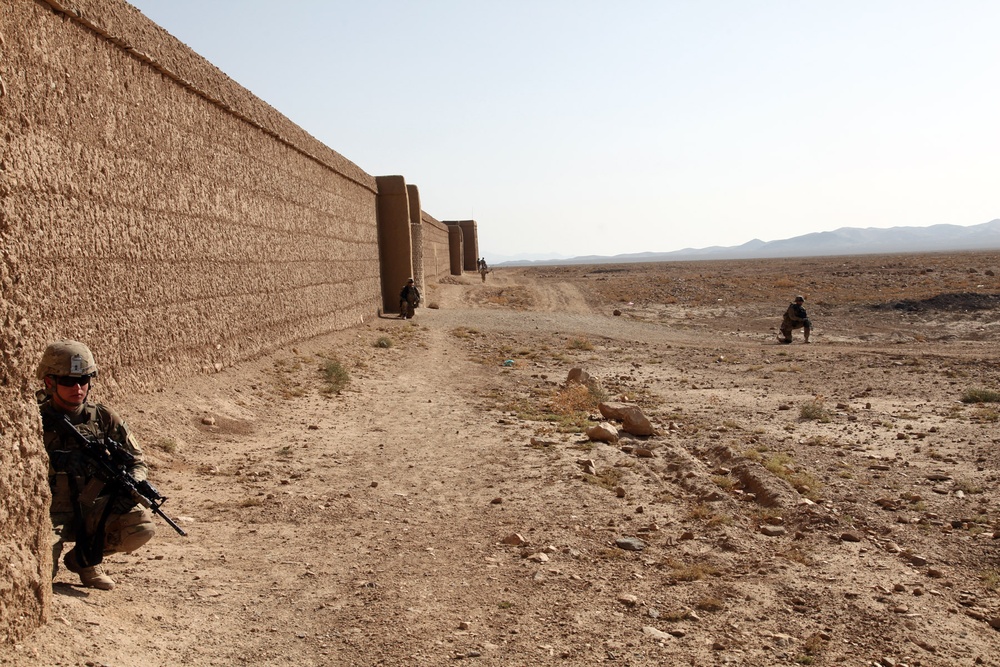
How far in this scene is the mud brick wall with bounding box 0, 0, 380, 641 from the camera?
140 inches

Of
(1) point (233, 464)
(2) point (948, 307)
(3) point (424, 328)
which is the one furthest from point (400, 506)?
(2) point (948, 307)

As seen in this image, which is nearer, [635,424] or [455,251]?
[635,424]

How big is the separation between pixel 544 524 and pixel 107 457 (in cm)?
313

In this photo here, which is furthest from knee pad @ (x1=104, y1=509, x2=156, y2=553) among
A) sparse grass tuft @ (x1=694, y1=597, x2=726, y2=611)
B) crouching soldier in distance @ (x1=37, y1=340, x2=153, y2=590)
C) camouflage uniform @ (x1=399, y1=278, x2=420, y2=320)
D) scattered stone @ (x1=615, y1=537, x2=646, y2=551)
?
camouflage uniform @ (x1=399, y1=278, x2=420, y2=320)

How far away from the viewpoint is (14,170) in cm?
568

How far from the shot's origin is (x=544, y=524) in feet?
20.2

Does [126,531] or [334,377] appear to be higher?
[126,531]

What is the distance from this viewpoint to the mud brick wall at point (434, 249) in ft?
99.2

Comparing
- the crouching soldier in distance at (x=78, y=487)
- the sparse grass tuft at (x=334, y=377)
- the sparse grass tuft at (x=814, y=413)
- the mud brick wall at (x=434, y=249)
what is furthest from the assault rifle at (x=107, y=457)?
the mud brick wall at (x=434, y=249)

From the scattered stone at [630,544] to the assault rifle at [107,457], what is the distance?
296cm

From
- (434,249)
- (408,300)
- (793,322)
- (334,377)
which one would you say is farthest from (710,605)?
(434,249)

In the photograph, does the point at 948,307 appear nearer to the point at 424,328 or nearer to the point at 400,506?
the point at 424,328

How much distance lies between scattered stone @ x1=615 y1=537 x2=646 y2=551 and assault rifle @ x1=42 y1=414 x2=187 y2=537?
296 centimetres

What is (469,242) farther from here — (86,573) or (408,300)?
(86,573)
